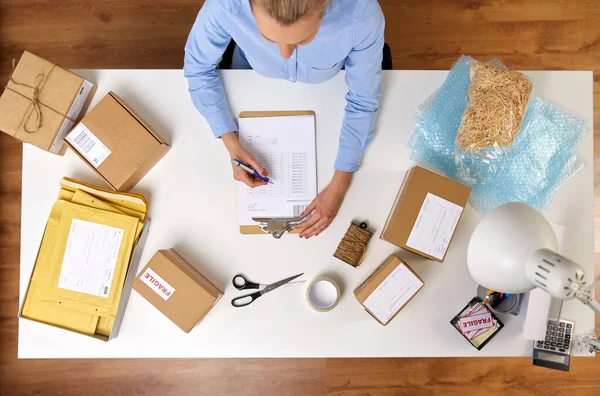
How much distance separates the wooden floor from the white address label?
844 mm

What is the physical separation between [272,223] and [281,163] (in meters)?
0.16

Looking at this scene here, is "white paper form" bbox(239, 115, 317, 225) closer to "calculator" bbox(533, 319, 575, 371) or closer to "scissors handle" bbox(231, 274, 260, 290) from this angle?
"scissors handle" bbox(231, 274, 260, 290)

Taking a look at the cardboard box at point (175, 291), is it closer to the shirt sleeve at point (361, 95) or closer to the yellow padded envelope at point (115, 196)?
the yellow padded envelope at point (115, 196)

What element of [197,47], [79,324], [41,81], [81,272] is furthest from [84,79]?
[79,324]

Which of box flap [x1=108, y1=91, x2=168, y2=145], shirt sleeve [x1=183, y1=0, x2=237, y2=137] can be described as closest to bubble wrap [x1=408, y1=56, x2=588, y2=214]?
shirt sleeve [x1=183, y1=0, x2=237, y2=137]

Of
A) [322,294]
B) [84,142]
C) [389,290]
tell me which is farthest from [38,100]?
[389,290]

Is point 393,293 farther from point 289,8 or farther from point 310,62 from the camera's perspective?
point 289,8

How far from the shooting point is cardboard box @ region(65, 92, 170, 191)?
3.60ft

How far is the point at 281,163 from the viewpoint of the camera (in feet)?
3.77

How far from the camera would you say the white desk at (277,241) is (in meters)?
1.14

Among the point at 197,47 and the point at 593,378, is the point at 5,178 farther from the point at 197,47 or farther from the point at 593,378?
the point at 593,378

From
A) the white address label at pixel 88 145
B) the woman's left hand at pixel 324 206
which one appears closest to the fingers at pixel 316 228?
the woman's left hand at pixel 324 206

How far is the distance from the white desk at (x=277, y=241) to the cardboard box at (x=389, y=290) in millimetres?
47

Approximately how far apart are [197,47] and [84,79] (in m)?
0.32
